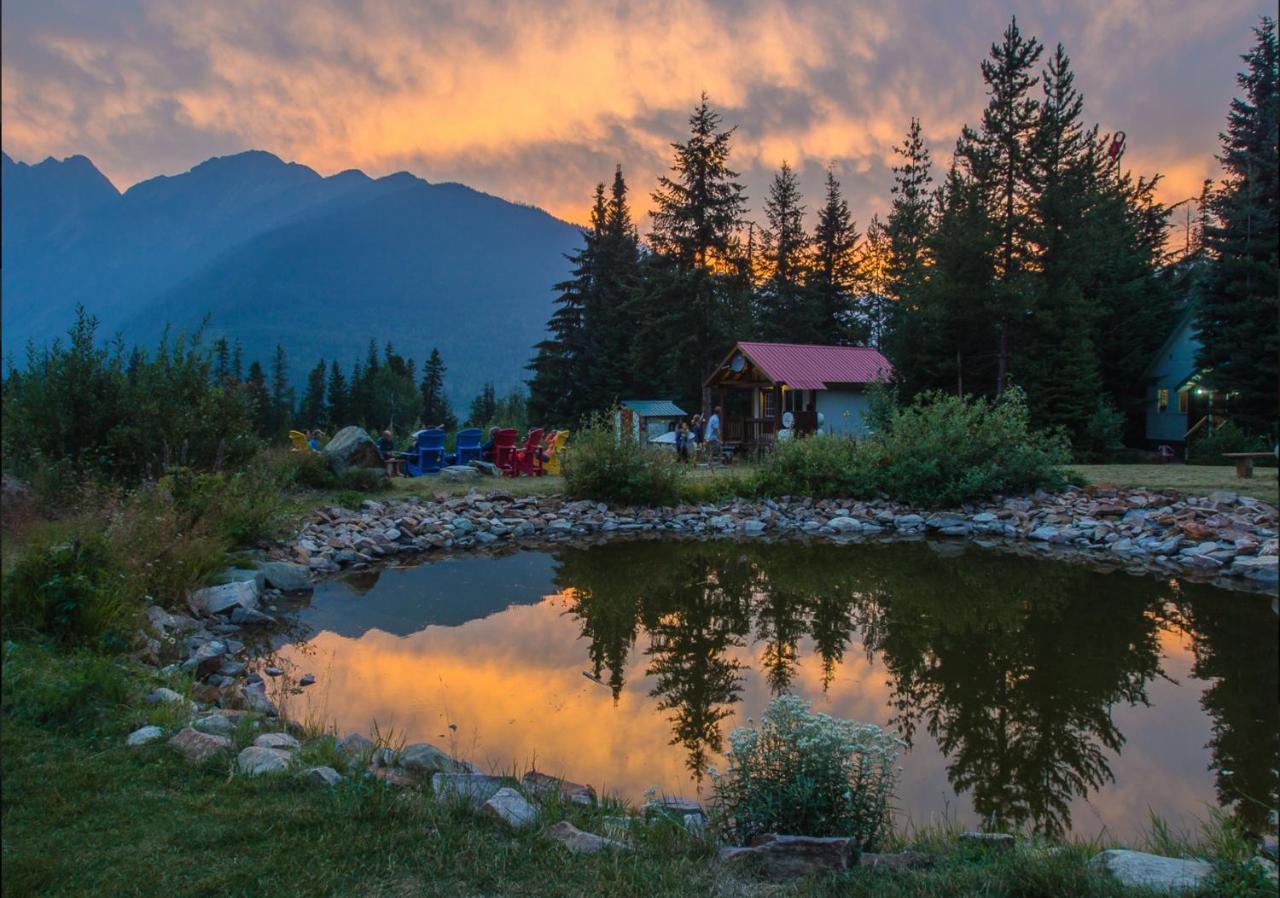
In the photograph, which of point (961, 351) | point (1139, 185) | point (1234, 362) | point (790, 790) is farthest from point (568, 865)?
point (1139, 185)

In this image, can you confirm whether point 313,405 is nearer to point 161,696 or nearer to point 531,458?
point 531,458

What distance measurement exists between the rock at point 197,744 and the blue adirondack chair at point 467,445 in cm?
1396

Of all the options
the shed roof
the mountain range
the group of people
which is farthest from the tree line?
the mountain range

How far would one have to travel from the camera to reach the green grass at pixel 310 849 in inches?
99.2

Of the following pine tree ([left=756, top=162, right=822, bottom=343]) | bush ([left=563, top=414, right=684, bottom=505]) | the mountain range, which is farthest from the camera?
the mountain range

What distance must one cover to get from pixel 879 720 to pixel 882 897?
295 centimetres

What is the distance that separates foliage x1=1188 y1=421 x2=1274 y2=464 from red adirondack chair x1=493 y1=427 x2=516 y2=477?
15815 mm

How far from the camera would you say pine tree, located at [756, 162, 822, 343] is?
3497 cm

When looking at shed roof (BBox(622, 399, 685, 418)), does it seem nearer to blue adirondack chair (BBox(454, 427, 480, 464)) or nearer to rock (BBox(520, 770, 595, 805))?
blue adirondack chair (BBox(454, 427, 480, 464))

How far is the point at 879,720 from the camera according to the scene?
17.4ft

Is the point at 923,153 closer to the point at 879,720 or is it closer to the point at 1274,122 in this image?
the point at 879,720

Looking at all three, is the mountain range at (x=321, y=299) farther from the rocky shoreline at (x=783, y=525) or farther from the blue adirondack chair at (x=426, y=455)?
the rocky shoreline at (x=783, y=525)

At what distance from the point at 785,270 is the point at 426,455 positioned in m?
25.1

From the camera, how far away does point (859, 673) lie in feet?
20.9
